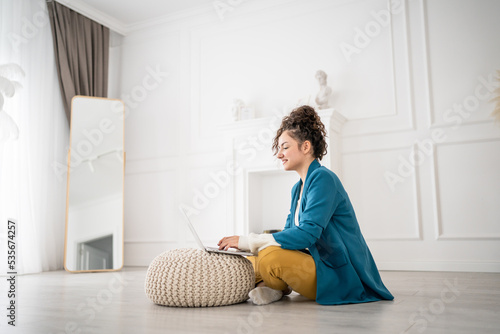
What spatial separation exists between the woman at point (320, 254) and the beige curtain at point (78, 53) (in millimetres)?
3344

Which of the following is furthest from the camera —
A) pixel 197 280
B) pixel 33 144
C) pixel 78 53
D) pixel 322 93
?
pixel 78 53

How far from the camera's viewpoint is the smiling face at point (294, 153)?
1902 mm

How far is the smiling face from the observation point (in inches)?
74.9

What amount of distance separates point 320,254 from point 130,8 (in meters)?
3.88

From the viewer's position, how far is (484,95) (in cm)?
331

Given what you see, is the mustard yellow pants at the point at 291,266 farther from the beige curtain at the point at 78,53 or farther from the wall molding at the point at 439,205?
the beige curtain at the point at 78,53

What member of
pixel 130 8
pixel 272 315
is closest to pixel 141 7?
pixel 130 8

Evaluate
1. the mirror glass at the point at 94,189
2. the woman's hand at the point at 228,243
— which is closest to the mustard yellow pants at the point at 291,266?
the woman's hand at the point at 228,243

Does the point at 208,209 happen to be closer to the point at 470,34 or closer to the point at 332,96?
the point at 332,96

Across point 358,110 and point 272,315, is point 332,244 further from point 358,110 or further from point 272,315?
point 358,110

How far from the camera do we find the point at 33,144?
3984mm

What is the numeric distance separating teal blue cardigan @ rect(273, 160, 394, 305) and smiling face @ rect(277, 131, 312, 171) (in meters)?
0.15

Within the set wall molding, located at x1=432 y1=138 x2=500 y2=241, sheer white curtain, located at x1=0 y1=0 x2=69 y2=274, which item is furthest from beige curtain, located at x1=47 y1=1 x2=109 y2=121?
wall molding, located at x1=432 y1=138 x2=500 y2=241

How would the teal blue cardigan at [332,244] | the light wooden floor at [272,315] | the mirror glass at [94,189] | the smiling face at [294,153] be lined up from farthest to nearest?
the mirror glass at [94,189] → the smiling face at [294,153] → the teal blue cardigan at [332,244] → the light wooden floor at [272,315]
